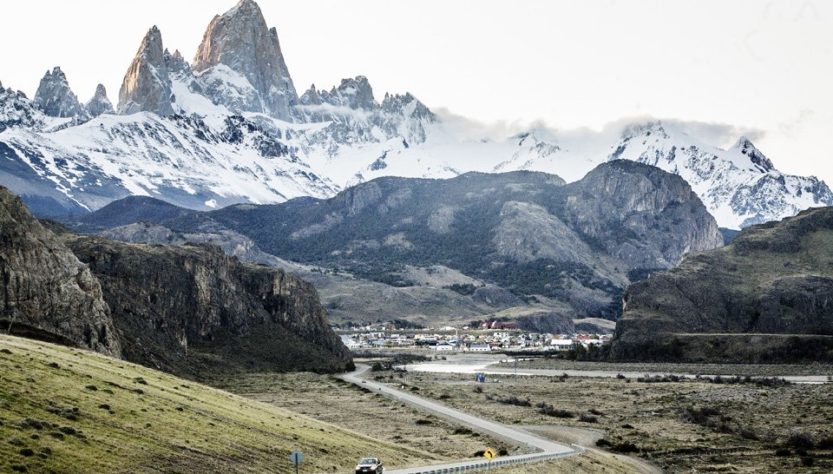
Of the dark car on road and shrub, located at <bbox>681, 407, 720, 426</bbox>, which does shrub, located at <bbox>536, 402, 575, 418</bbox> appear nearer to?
shrub, located at <bbox>681, 407, 720, 426</bbox>

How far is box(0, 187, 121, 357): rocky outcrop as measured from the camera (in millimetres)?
120500

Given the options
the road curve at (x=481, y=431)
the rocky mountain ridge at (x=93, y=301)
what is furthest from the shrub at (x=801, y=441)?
the rocky mountain ridge at (x=93, y=301)

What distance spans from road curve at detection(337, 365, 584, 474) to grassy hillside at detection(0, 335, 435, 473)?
584 cm

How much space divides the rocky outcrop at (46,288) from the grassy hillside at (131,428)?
35403mm

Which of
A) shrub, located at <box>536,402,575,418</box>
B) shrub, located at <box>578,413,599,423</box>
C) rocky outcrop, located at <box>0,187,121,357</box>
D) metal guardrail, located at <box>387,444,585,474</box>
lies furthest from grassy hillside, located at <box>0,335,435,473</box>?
shrub, located at <box>536,402,575,418</box>

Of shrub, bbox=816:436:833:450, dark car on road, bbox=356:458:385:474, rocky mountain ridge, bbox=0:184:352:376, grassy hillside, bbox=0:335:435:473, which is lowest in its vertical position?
shrub, bbox=816:436:833:450

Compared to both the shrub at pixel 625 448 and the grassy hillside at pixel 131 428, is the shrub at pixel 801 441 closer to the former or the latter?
the shrub at pixel 625 448

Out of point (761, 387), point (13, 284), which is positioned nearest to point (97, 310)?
point (13, 284)

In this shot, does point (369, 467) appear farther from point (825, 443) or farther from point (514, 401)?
point (514, 401)

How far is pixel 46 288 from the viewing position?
4973 inches

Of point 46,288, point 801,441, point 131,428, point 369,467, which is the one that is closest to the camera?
point 131,428

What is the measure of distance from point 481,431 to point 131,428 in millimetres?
53301

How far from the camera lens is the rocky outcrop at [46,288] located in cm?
12050

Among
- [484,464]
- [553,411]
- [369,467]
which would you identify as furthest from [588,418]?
[369,467]
